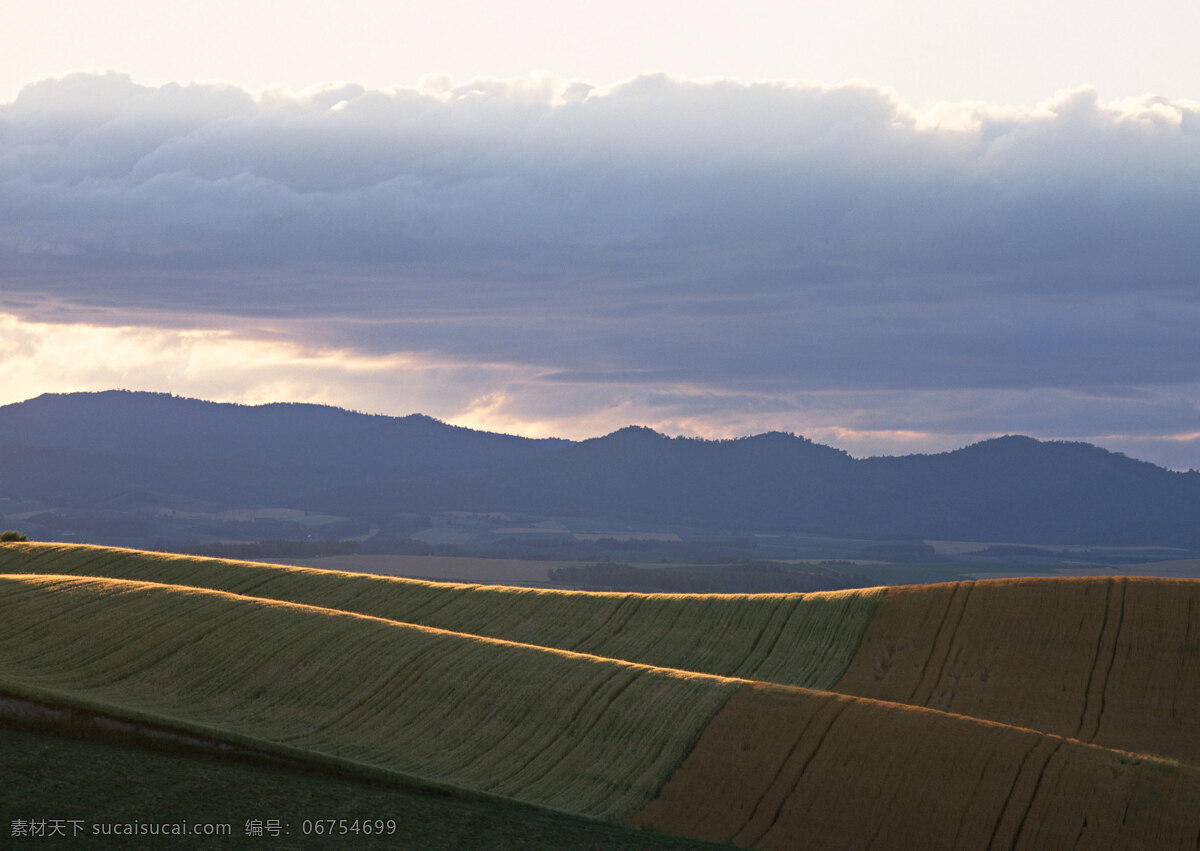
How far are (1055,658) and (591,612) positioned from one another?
2838 centimetres

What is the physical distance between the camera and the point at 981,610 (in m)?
68.9

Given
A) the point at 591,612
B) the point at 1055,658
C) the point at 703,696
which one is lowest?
the point at 1055,658

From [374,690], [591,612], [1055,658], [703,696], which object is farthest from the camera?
[591,612]

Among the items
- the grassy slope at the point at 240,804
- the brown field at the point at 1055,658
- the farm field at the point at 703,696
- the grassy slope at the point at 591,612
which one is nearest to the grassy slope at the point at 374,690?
the farm field at the point at 703,696

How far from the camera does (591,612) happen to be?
77812mm

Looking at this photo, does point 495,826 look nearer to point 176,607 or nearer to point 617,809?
point 617,809

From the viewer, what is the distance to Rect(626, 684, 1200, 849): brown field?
41.9 m

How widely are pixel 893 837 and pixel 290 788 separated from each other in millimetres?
20813

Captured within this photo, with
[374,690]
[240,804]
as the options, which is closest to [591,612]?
[374,690]

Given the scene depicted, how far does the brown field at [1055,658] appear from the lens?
192 ft

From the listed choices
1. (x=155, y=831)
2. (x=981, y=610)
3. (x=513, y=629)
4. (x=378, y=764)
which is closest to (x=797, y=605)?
(x=981, y=610)

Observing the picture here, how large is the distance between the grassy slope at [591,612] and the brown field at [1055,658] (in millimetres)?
2783

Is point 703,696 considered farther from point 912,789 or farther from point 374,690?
point 374,690

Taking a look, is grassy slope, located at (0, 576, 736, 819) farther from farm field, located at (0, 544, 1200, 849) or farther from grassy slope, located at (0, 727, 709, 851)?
grassy slope, located at (0, 727, 709, 851)
